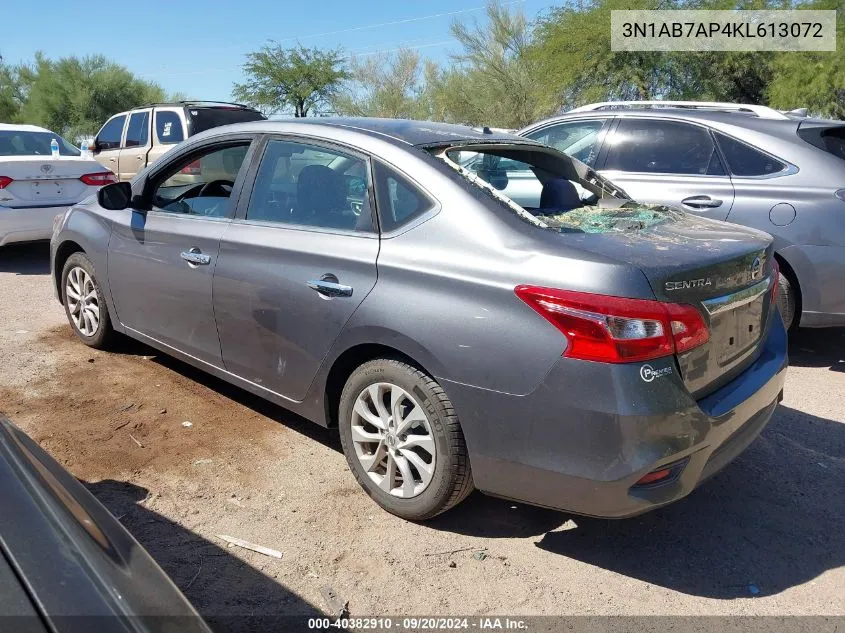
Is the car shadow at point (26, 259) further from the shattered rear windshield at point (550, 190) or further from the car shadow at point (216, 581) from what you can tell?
the shattered rear windshield at point (550, 190)

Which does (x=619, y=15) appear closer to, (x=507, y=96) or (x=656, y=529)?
(x=507, y=96)

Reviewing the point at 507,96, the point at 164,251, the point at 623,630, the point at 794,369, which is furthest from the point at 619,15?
the point at 623,630

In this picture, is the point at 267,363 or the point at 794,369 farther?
the point at 794,369

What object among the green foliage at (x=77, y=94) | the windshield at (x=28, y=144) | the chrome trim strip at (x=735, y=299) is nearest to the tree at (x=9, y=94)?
the green foliage at (x=77, y=94)

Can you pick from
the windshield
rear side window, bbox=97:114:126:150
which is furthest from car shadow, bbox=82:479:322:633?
rear side window, bbox=97:114:126:150

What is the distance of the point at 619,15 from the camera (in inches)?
828

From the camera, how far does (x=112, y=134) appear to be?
13.3 m

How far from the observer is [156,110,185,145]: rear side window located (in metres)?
11.9

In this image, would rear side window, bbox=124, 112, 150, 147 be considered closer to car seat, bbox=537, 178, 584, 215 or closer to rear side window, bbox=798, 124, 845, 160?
car seat, bbox=537, 178, 584, 215

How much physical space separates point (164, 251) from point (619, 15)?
65.7 ft

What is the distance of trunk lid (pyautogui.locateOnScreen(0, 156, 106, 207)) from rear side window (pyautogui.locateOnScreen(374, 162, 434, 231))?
20.8ft

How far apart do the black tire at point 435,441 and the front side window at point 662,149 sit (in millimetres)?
3689

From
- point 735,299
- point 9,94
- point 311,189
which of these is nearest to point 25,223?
point 311,189

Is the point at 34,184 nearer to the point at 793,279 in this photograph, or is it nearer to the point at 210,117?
the point at 210,117
